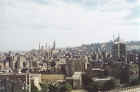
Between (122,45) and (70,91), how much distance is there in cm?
436

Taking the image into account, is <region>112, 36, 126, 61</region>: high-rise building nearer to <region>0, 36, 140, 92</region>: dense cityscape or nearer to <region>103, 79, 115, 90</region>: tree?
<region>0, 36, 140, 92</region>: dense cityscape

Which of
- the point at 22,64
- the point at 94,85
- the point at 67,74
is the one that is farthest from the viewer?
the point at 22,64

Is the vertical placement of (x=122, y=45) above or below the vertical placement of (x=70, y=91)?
above

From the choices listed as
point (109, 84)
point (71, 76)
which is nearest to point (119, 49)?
point (71, 76)

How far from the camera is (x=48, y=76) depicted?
6.54 meters

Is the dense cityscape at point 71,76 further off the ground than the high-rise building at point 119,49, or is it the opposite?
the high-rise building at point 119,49

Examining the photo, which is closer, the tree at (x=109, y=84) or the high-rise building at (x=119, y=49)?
the tree at (x=109, y=84)

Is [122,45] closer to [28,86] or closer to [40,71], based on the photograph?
[40,71]

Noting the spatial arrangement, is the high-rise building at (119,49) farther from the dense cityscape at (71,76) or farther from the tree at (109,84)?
the tree at (109,84)

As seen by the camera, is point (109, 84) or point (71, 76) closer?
point (109, 84)

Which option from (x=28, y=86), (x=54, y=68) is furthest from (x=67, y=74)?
(x=28, y=86)

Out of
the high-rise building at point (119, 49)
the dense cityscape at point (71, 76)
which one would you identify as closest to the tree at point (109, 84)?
the dense cityscape at point (71, 76)

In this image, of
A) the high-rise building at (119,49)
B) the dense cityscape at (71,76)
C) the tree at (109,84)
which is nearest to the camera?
the dense cityscape at (71,76)

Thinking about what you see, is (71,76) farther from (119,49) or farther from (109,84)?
(119,49)
